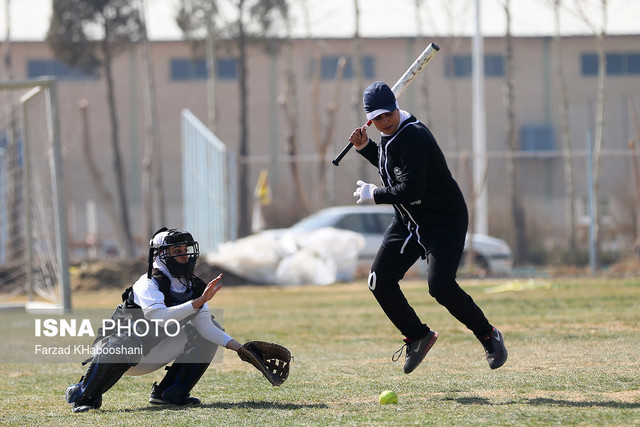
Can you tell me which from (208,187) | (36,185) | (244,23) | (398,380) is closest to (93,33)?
(244,23)

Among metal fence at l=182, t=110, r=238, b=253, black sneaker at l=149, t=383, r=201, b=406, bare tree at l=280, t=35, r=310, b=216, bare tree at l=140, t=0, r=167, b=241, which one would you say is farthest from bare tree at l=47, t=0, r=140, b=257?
black sneaker at l=149, t=383, r=201, b=406

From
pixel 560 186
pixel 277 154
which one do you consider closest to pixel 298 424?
pixel 560 186

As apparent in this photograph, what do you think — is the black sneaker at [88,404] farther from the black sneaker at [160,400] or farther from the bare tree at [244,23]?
the bare tree at [244,23]

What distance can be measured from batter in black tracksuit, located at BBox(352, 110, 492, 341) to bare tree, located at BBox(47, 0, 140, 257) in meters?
27.9

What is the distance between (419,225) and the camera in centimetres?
688

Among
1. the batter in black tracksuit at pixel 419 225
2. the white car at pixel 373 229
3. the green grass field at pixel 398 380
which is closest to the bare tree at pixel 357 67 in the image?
the white car at pixel 373 229

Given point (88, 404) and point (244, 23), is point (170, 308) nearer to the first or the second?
point (88, 404)

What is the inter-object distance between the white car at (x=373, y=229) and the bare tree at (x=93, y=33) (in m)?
14.7

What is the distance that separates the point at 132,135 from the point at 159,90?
234cm

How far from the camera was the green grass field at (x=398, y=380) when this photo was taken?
6016 millimetres

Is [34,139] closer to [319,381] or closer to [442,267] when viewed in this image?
[319,381]

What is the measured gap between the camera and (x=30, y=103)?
15.8 m

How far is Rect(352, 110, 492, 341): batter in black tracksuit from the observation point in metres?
6.63

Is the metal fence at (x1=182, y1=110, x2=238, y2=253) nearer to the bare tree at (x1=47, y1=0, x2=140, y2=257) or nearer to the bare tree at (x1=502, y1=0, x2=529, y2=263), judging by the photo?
the bare tree at (x1=502, y1=0, x2=529, y2=263)
